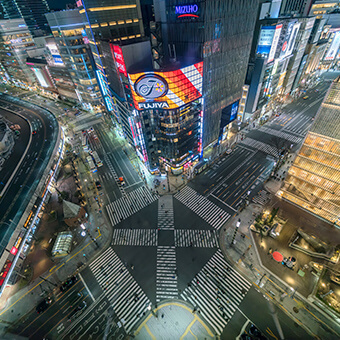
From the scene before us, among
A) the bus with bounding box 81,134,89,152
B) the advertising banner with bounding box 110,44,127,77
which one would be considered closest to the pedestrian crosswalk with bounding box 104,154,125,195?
the bus with bounding box 81,134,89,152

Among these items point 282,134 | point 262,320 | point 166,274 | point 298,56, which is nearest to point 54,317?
point 166,274

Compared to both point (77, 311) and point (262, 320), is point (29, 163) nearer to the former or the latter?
point (77, 311)

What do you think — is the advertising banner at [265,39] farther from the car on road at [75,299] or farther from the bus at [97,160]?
the car on road at [75,299]

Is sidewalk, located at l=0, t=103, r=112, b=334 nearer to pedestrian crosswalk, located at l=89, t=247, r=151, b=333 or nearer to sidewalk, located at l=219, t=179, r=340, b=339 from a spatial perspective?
pedestrian crosswalk, located at l=89, t=247, r=151, b=333

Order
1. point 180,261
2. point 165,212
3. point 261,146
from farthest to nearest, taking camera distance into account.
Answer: point 261,146 → point 165,212 → point 180,261

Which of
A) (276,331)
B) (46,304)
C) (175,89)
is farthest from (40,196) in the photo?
(276,331)

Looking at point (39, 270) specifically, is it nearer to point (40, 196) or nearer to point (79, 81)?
point (40, 196)
